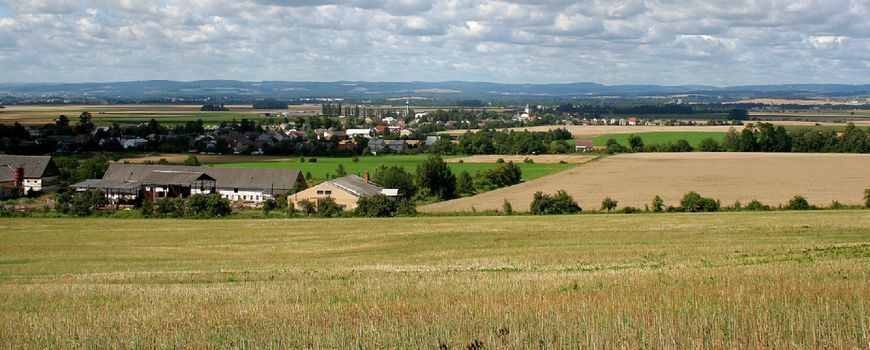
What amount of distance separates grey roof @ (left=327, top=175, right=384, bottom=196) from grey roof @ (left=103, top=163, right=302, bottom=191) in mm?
5926

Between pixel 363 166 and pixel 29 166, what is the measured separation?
111ft

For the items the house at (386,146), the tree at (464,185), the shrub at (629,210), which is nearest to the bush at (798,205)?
the shrub at (629,210)

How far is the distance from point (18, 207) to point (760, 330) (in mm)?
60481

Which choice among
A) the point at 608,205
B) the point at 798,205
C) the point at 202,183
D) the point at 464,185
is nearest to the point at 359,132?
the point at 202,183

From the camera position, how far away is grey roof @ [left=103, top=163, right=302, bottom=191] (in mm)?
69562

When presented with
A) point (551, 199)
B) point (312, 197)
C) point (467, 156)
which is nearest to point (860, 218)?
point (551, 199)

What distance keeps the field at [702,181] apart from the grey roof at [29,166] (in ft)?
122

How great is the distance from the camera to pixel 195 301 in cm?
1492

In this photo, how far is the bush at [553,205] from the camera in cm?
5138

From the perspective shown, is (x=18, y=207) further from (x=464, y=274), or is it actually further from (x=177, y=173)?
(x=464, y=274)

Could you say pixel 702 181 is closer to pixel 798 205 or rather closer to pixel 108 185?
pixel 798 205

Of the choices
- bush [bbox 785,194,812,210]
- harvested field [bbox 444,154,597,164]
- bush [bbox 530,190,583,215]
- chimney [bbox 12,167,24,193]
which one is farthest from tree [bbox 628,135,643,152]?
chimney [bbox 12,167,24,193]

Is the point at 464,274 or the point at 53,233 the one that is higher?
the point at 464,274

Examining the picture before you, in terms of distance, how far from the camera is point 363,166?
302 ft
